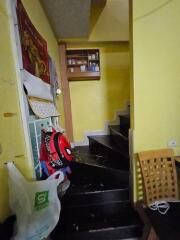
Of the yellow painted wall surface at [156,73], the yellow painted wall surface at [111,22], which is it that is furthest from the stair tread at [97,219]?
the yellow painted wall surface at [111,22]

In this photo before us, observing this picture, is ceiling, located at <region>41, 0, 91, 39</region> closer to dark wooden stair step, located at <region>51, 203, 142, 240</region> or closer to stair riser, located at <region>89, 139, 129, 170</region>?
stair riser, located at <region>89, 139, 129, 170</region>

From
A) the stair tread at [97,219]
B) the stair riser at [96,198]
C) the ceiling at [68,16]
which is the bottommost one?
the stair tread at [97,219]

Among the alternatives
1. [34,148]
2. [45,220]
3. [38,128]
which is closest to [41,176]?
[34,148]

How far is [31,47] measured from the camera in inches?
49.8

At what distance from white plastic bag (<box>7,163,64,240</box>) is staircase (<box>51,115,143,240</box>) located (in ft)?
2.42

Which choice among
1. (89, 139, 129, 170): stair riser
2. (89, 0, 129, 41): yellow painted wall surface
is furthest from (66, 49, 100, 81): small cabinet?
(89, 139, 129, 170): stair riser

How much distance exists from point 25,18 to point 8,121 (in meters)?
0.82

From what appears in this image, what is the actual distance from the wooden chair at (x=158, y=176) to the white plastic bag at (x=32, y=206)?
2.99ft

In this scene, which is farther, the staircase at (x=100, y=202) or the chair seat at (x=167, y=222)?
the staircase at (x=100, y=202)

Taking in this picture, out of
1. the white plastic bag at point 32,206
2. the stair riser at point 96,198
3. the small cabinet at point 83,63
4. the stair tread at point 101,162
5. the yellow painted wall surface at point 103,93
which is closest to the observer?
the white plastic bag at point 32,206

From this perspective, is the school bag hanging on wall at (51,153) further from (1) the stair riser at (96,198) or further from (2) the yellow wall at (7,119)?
(1) the stair riser at (96,198)

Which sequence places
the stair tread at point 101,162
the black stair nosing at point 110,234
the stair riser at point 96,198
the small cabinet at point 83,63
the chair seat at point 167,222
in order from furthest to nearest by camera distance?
the small cabinet at point 83,63 < the stair tread at point 101,162 < the stair riser at point 96,198 < the black stair nosing at point 110,234 < the chair seat at point 167,222

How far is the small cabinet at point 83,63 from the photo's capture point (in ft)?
8.88

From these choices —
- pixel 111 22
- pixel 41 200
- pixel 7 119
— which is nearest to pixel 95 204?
pixel 41 200
